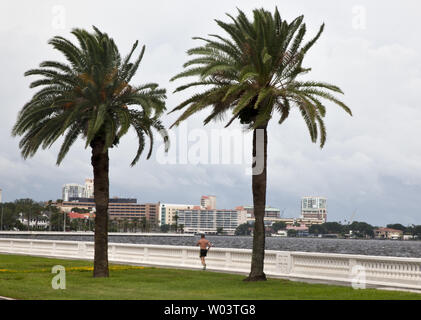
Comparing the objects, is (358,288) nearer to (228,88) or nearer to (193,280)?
(193,280)

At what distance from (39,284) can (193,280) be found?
589 centimetres

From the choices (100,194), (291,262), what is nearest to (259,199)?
(291,262)

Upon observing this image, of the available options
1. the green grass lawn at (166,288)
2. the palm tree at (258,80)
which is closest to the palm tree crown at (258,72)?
the palm tree at (258,80)

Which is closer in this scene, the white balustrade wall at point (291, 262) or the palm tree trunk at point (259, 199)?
the white balustrade wall at point (291, 262)

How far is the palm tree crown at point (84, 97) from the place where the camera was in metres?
24.6

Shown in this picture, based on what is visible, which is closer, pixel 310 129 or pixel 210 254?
pixel 310 129

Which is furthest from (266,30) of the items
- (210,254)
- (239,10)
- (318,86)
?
(210,254)

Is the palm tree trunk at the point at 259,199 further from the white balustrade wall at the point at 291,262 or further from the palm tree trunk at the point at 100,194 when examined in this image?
the palm tree trunk at the point at 100,194

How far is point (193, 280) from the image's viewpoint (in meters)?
23.5

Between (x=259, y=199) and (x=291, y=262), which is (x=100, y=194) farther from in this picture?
(x=291, y=262)

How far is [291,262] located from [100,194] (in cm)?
846

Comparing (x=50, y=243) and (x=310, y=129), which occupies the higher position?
(x=310, y=129)

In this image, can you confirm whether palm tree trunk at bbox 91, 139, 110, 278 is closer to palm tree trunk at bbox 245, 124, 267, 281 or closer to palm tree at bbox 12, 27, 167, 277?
palm tree at bbox 12, 27, 167, 277

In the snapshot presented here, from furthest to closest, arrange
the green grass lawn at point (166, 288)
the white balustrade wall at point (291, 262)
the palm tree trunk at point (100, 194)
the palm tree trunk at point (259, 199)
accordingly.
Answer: the palm tree trunk at point (100, 194)
the palm tree trunk at point (259, 199)
the white balustrade wall at point (291, 262)
the green grass lawn at point (166, 288)
